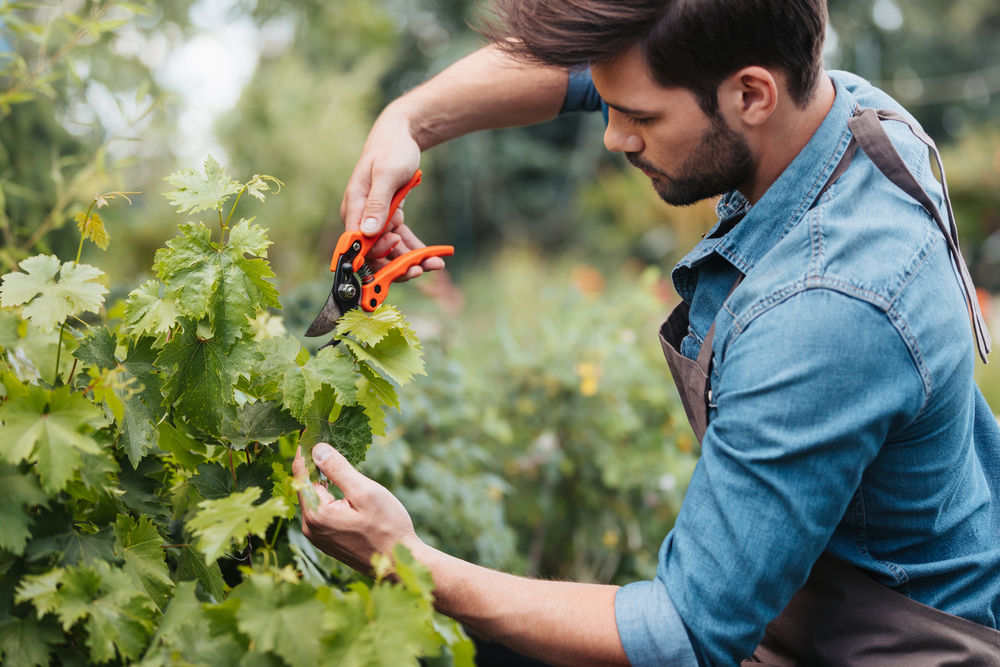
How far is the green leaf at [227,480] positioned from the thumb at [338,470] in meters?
0.09

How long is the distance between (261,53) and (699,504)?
33.1ft

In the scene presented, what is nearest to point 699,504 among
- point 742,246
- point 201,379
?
point 742,246

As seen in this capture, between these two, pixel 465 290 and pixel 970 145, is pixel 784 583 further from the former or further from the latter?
pixel 970 145

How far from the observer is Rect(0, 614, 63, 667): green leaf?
794 millimetres

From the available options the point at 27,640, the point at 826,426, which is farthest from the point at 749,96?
the point at 27,640

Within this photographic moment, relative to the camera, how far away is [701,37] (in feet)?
3.56

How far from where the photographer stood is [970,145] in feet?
33.5

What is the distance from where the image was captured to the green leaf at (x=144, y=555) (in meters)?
0.90

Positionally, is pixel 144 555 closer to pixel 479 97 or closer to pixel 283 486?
pixel 283 486

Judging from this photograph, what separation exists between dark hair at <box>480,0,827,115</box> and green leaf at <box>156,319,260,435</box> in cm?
78

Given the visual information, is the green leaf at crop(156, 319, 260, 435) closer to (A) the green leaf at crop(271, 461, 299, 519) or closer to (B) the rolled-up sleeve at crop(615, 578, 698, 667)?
(A) the green leaf at crop(271, 461, 299, 519)

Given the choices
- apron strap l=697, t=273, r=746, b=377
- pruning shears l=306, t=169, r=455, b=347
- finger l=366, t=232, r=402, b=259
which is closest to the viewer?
apron strap l=697, t=273, r=746, b=377

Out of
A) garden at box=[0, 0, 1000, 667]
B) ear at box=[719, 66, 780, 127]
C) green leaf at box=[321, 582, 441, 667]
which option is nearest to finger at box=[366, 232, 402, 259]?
garden at box=[0, 0, 1000, 667]

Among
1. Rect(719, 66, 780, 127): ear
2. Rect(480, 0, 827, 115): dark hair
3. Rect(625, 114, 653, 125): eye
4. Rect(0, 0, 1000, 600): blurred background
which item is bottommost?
Rect(0, 0, 1000, 600): blurred background
